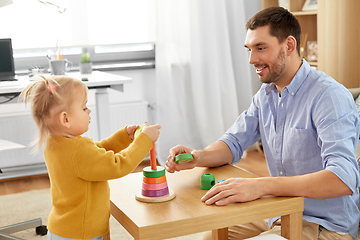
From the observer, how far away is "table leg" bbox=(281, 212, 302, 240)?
1.25 meters

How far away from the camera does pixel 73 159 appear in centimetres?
121

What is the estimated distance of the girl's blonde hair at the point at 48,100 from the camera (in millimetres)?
1240

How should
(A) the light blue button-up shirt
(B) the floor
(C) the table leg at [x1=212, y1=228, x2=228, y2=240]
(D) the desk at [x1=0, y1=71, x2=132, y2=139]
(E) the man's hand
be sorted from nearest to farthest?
(E) the man's hand, (A) the light blue button-up shirt, (C) the table leg at [x1=212, y1=228, x2=228, y2=240], (D) the desk at [x1=0, y1=71, x2=132, y2=139], (B) the floor

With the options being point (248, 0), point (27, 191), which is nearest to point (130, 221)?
point (27, 191)

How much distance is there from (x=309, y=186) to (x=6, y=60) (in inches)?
90.5

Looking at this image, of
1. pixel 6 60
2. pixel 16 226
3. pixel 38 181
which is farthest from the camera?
pixel 38 181

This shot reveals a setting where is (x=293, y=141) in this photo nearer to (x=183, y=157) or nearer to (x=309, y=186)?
(x=309, y=186)

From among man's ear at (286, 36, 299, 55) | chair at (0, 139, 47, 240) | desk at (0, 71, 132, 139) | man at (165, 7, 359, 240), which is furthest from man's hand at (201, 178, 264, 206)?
desk at (0, 71, 132, 139)

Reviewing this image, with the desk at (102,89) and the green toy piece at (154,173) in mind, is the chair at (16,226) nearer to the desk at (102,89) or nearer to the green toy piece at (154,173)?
the desk at (102,89)

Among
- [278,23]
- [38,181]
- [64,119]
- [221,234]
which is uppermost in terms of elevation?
[278,23]

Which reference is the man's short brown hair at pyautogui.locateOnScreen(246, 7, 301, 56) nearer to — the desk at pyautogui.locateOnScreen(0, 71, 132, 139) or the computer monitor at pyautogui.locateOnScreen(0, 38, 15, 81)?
the desk at pyautogui.locateOnScreen(0, 71, 132, 139)

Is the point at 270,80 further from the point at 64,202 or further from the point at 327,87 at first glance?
the point at 64,202

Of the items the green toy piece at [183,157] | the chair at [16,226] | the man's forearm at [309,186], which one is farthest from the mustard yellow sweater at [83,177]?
the chair at [16,226]

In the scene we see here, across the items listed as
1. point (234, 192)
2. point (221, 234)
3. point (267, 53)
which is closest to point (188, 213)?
point (234, 192)
